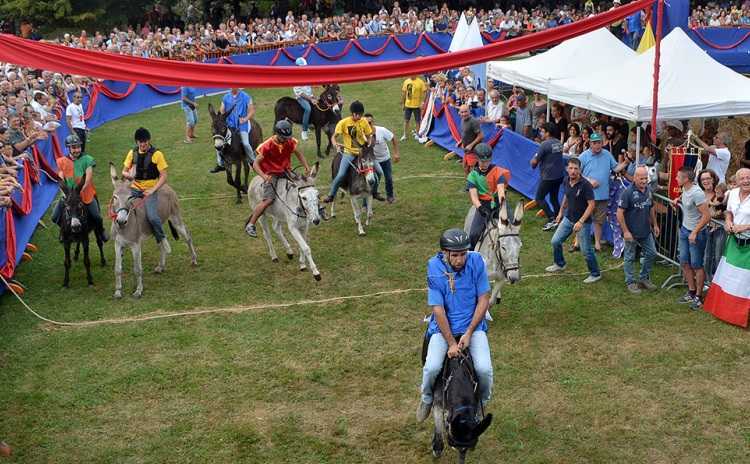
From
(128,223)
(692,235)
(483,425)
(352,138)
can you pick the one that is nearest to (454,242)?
(483,425)

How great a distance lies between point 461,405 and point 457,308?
0.96m

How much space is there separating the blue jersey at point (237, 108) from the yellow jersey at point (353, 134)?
3453 millimetres

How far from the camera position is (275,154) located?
1345cm

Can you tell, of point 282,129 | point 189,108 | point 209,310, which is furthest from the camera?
point 189,108

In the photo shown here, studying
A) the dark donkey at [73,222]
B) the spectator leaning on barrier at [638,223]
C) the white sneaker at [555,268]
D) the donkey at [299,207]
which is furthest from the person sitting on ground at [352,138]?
the spectator leaning on barrier at [638,223]

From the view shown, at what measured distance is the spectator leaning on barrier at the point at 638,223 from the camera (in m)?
12.2

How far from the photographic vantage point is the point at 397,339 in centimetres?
1132

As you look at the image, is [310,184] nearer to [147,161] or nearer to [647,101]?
[147,161]

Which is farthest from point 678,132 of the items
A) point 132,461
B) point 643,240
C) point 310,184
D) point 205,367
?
point 132,461

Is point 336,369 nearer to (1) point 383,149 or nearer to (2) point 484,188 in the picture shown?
(2) point 484,188

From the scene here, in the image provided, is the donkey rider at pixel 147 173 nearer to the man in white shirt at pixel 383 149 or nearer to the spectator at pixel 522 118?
the man in white shirt at pixel 383 149

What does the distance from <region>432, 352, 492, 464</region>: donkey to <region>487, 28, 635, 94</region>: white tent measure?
12.7 m

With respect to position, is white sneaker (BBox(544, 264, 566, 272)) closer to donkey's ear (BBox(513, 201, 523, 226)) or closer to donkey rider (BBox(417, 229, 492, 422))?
donkey's ear (BBox(513, 201, 523, 226))

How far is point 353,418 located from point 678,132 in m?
9.86
